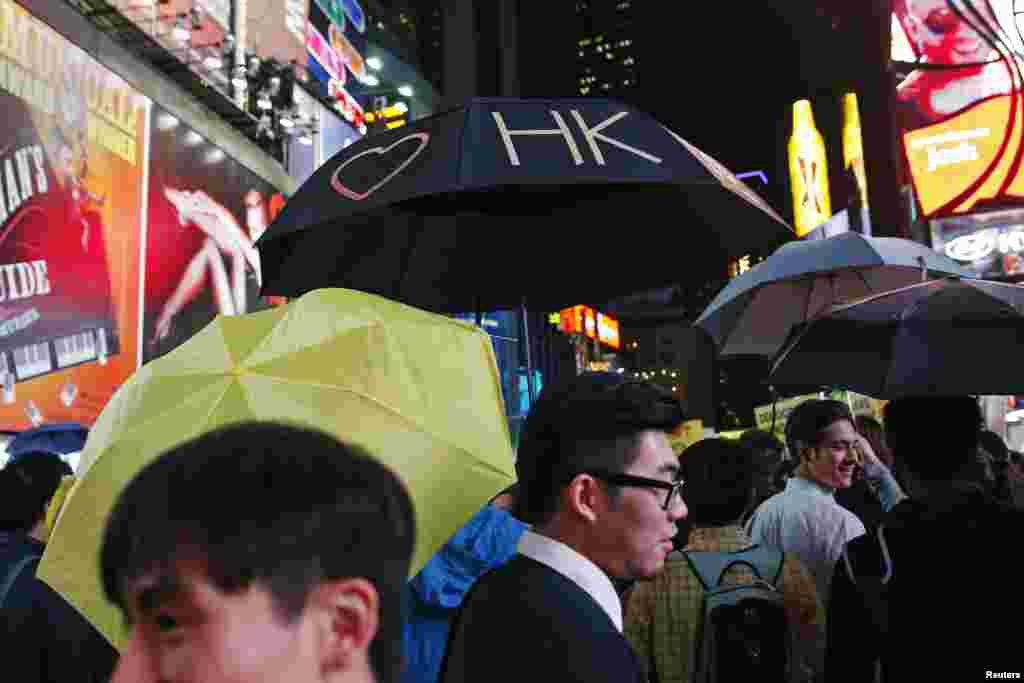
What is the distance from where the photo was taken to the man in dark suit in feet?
6.59

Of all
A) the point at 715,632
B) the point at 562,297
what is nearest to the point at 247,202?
the point at 562,297

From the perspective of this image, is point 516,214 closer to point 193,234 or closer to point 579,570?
point 579,570

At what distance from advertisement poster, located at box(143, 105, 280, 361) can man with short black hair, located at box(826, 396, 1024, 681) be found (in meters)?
15.2

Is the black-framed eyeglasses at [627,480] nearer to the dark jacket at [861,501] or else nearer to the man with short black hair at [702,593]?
the man with short black hair at [702,593]

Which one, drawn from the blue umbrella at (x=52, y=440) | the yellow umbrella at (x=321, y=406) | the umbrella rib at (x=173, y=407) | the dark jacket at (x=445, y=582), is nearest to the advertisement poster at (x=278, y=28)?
the blue umbrella at (x=52, y=440)

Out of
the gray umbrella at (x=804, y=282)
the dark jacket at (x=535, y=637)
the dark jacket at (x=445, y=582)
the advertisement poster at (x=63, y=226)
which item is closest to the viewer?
the dark jacket at (x=535, y=637)

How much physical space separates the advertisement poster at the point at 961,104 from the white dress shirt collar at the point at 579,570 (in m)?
18.5

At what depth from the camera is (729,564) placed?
12.4 feet

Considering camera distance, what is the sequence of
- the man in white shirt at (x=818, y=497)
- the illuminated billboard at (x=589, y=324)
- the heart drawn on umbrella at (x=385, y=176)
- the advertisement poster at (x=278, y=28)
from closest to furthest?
the heart drawn on umbrella at (x=385, y=176)
the man in white shirt at (x=818, y=497)
the advertisement poster at (x=278, y=28)
the illuminated billboard at (x=589, y=324)

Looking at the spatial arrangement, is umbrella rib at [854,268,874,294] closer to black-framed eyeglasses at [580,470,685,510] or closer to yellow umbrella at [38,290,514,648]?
yellow umbrella at [38,290,514,648]

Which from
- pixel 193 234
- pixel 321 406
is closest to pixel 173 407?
pixel 321 406

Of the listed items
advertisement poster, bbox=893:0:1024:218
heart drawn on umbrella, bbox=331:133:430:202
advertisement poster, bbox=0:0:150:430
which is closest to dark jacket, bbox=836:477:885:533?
heart drawn on umbrella, bbox=331:133:430:202

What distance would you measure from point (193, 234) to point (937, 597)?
18.0 metres

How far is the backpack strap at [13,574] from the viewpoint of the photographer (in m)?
3.67
